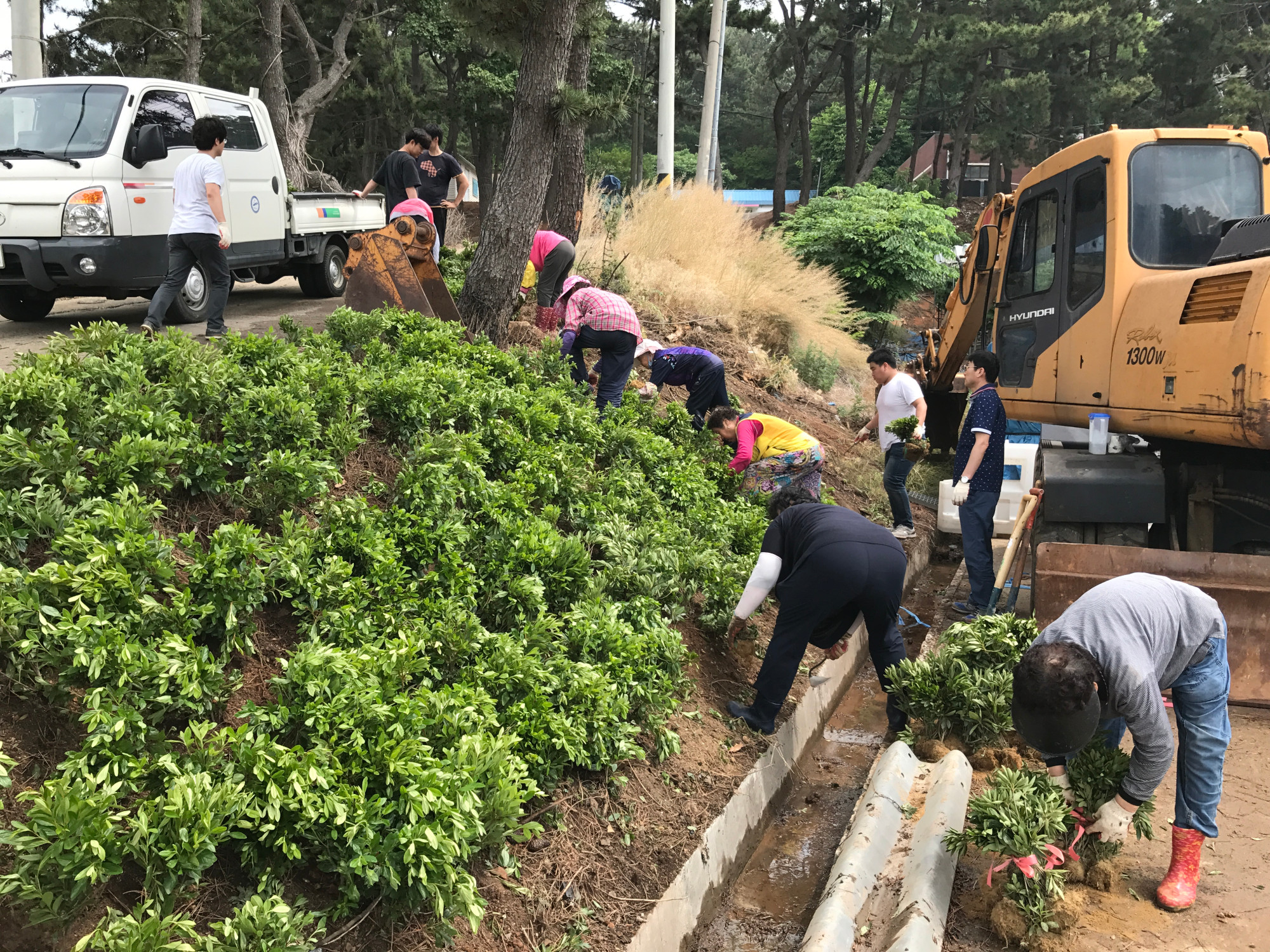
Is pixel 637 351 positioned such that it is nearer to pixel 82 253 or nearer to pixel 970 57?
pixel 82 253

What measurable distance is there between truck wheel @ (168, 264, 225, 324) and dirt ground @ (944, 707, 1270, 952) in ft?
24.4

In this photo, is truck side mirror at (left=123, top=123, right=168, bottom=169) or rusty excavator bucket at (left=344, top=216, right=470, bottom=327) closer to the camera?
rusty excavator bucket at (left=344, top=216, right=470, bottom=327)

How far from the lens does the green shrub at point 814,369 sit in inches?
561

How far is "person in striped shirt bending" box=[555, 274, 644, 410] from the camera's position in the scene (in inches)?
324

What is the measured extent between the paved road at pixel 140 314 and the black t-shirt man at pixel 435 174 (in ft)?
5.59

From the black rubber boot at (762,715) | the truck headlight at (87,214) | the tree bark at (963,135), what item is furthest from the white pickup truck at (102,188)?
the tree bark at (963,135)

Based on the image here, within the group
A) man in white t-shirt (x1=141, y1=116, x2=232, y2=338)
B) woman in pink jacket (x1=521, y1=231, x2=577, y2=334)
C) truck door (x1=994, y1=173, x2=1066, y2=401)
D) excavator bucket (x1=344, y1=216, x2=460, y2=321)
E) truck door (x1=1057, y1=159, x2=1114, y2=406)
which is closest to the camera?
truck door (x1=1057, y1=159, x2=1114, y2=406)

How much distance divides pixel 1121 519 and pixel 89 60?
3140 centimetres

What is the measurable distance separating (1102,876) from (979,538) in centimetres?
383

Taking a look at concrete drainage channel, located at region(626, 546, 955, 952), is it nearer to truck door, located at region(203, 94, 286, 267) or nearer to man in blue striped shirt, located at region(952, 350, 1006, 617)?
man in blue striped shirt, located at region(952, 350, 1006, 617)

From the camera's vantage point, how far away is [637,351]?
340 inches

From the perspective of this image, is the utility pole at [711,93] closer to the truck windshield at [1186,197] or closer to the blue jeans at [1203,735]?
Result: the truck windshield at [1186,197]

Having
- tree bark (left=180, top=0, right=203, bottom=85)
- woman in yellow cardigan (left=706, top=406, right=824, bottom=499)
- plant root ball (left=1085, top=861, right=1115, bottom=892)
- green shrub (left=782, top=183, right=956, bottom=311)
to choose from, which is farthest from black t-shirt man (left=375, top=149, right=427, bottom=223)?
tree bark (left=180, top=0, right=203, bottom=85)

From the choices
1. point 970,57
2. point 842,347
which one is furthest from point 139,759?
point 970,57
